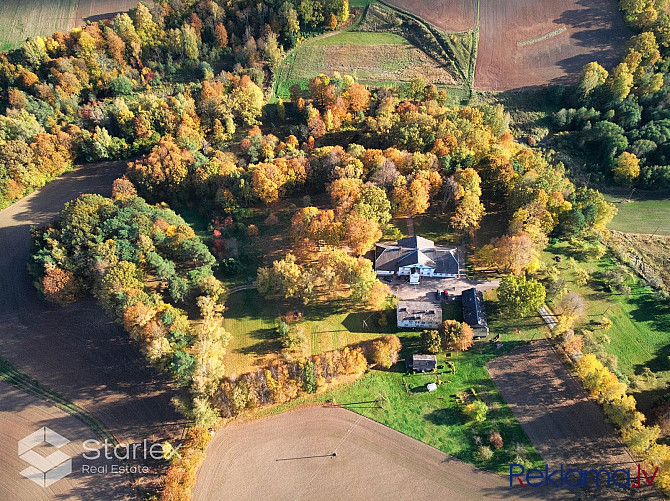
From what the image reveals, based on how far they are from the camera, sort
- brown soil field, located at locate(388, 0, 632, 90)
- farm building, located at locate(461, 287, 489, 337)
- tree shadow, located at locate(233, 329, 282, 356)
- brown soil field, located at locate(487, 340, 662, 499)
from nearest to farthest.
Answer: brown soil field, located at locate(487, 340, 662, 499), farm building, located at locate(461, 287, 489, 337), tree shadow, located at locate(233, 329, 282, 356), brown soil field, located at locate(388, 0, 632, 90)

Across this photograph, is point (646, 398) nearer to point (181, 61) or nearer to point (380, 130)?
point (380, 130)

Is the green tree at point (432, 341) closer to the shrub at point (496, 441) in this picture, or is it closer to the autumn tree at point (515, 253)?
the shrub at point (496, 441)

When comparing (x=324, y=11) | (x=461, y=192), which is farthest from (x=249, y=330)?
(x=324, y=11)

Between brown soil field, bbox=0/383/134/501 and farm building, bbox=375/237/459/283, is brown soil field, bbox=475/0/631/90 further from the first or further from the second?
brown soil field, bbox=0/383/134/501

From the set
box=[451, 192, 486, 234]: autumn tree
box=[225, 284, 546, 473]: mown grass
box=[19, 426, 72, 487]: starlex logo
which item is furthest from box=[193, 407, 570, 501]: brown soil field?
box=[451, 192, 486, 234]: autumn tree

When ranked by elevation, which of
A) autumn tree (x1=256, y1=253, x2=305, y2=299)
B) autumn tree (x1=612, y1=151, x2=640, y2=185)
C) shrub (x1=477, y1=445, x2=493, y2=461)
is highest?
autumn tree (x1=612, y1=151, x2=640, y2=185)

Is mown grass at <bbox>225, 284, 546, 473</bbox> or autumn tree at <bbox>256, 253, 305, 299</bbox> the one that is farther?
autumn tree at <bbox>256, 253, 305, 299</bbox>

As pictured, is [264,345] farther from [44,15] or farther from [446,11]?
[44,15]
